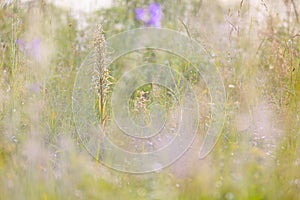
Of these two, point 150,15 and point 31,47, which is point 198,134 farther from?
point 150,15

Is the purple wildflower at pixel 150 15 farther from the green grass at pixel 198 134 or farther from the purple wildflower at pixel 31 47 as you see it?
the purple wildflower at pixel 31 47

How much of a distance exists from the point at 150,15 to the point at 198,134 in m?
1.30

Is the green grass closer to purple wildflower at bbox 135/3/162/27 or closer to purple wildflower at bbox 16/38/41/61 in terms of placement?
purple wildflower at bbox 16/38/41/61

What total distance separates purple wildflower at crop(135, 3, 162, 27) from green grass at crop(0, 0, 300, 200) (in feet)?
0.59

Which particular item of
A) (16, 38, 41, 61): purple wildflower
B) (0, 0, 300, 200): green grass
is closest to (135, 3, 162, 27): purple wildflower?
(0, 0, 300, 200): green grass

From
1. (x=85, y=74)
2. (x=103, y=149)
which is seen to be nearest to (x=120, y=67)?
(x=85, y=74)

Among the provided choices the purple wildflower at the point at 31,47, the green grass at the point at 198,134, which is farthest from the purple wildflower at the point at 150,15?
the purple wildflower at the point at 31,47

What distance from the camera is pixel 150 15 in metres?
2.94

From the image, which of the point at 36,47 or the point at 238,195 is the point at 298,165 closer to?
the point at 238,195

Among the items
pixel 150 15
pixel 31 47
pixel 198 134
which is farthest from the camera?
pixel 150 15

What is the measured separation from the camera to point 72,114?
2.00m

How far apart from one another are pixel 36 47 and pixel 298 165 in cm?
128

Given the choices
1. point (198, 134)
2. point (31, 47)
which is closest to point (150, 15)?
point (31, 47)

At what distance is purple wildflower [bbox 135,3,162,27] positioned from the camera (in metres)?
2.89
